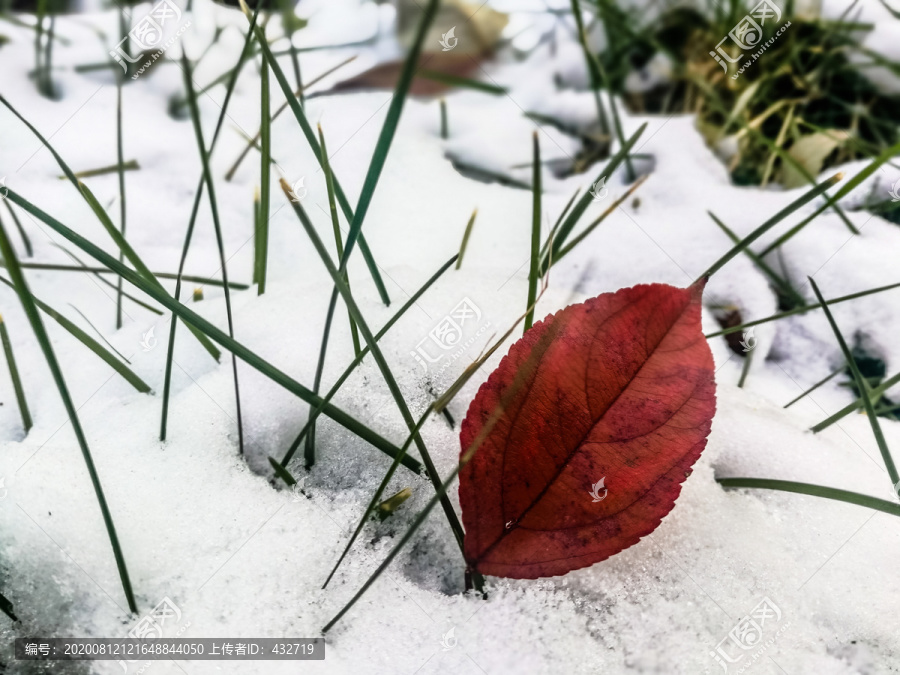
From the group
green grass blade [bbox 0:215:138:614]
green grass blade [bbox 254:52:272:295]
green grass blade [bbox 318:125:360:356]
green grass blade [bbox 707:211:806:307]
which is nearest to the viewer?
green grass blade [bbox 0:215:138:614]

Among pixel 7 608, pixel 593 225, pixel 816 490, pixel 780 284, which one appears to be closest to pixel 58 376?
pixel 7 608

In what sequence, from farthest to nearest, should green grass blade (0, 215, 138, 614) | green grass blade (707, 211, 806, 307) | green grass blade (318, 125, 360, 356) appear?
green grass blade (707, 211, 806, 307)
green grass blade (318, 125, 360, 356)
green grass blade (0, 215, 138, 614)

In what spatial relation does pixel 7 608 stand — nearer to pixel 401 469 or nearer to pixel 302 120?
pixel 401 469

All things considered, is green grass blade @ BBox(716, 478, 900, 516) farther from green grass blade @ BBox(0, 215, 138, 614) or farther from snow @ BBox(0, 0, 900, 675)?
green grass blade @ BBox(0, 215, 138, 614)

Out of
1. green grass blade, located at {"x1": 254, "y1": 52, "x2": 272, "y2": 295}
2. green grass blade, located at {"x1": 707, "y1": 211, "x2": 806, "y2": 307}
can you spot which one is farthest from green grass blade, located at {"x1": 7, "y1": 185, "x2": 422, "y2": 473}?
green grass blade, located at {"x1": 707, "y1": 211, "x2": 806, "y2": 307}

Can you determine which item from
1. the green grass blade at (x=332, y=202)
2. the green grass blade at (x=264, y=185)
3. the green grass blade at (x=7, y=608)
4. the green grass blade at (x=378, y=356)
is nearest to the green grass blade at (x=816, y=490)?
the green grass blade at (x=378, y=356)

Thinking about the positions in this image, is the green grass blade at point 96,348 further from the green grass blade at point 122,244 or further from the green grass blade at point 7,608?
the green grass blade at point 7,608

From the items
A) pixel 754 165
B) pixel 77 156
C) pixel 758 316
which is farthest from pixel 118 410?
pixel 754 165
